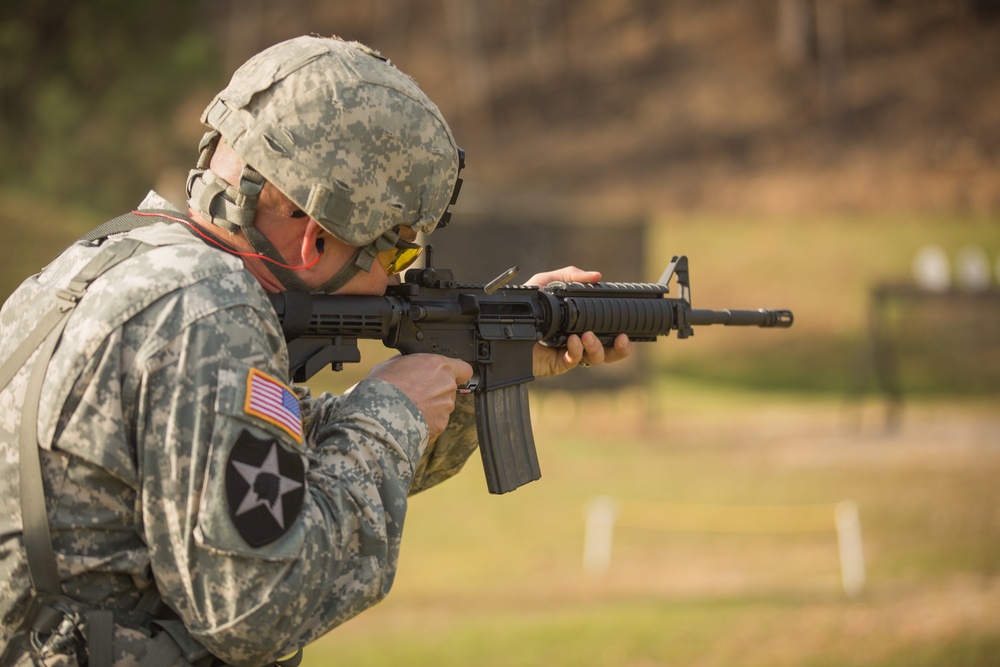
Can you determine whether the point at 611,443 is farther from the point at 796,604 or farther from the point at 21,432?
the point at 21,432

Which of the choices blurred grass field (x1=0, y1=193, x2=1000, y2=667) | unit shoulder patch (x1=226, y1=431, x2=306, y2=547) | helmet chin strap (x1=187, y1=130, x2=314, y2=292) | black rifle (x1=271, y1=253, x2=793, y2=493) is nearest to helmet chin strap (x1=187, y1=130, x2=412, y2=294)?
helmet chin strap (x1=187, y1=130, x2=314, y2=292)

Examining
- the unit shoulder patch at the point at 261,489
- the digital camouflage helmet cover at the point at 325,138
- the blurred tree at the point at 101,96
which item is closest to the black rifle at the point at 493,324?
the digital camouflage helmet cover at the point at 325,138

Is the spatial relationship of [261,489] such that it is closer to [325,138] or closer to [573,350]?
[325,138]

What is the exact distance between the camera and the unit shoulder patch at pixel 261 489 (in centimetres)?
232

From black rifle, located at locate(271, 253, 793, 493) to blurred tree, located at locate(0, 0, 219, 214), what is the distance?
28.0m

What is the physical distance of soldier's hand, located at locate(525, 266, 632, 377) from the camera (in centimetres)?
403

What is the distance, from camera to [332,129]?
8.82 feet

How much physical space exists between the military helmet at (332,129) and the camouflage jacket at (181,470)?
1.00 ft

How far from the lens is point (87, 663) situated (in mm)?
2455

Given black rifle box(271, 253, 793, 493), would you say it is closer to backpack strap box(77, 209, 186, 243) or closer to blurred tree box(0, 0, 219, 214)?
backpack strap box(77, 209, 186, 243)

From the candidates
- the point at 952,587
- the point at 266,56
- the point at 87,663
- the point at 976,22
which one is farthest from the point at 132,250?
the point at 976,22

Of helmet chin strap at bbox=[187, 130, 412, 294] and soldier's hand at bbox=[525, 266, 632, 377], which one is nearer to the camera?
helmet chin strap at bbox=[187, 130, 412, 294]

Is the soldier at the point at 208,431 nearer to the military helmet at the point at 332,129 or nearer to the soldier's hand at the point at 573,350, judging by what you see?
the military helmet at the point at 332,129

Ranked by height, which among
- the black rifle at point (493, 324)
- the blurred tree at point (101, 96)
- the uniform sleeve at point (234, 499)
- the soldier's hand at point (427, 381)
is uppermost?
the blurred tree at point (101, 96)
